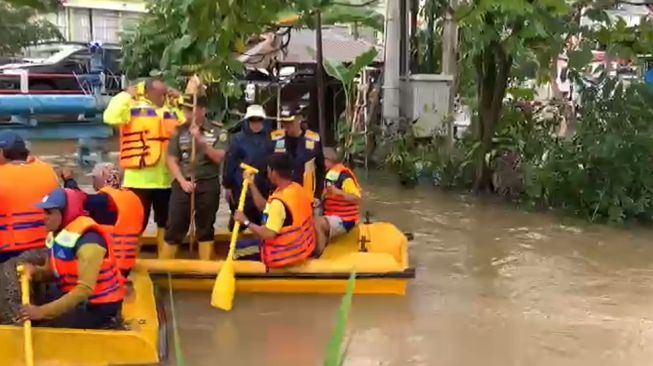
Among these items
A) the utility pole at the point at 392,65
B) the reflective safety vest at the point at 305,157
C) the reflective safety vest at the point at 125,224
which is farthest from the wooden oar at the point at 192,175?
the utility pole at the point at 392,65

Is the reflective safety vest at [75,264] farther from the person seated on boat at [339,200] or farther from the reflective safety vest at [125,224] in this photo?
the person seated on boat at [339,200]

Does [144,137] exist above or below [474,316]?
above

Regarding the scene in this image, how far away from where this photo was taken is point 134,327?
236 inches

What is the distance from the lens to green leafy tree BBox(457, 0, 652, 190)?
1009 cm

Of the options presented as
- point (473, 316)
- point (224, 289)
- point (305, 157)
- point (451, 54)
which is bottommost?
point (473, 316)

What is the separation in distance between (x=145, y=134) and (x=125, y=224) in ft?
4.41

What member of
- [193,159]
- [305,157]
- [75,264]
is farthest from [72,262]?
[305,157]

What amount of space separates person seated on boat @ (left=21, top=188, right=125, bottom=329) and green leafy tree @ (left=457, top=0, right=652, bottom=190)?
15.3ft

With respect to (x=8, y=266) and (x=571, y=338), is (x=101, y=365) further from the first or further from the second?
(x=571, y=338)

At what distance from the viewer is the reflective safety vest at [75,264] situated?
17.6 ft

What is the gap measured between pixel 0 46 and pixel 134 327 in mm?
16062

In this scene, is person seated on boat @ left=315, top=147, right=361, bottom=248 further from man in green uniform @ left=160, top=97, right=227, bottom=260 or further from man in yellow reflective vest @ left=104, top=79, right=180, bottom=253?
man in yellow reflective vest @ left=104, top=79, right=180, bottom=253

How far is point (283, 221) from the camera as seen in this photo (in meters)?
7.19

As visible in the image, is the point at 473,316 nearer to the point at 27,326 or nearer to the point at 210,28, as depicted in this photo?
the point at 210,28
